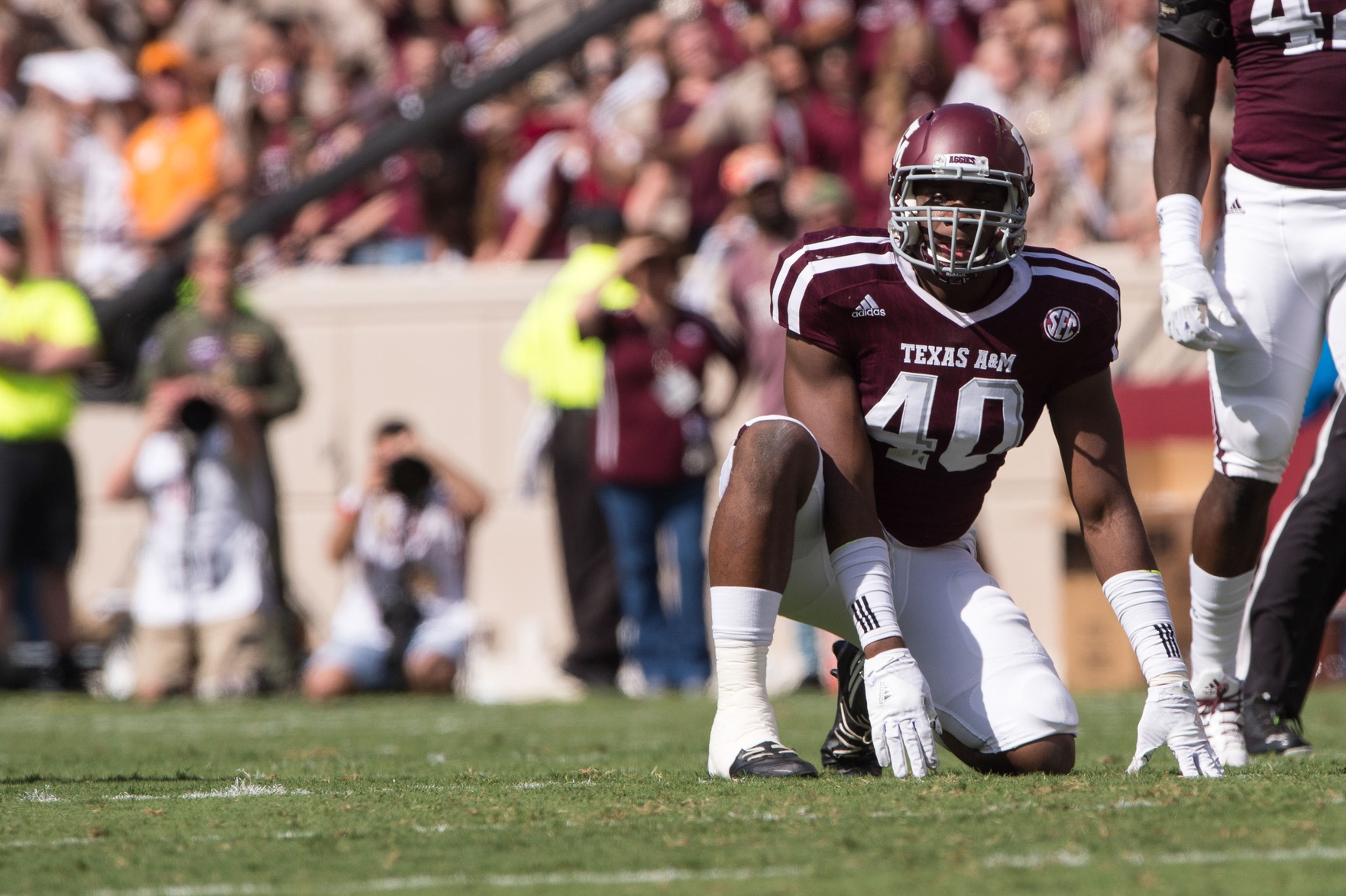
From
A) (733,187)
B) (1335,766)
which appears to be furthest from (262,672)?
(1335,766)

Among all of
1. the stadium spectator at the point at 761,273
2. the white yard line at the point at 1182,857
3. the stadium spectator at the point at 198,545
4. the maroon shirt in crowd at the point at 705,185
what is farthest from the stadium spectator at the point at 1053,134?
the white yard line at the point at 1182,857

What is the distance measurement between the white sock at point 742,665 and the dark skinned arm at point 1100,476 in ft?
2.28

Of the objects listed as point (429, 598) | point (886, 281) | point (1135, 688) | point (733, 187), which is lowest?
point (1135, 688)

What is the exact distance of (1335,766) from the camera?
3816 mm

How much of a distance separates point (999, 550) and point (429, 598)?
2.99 meters

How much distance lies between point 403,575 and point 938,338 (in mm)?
4754

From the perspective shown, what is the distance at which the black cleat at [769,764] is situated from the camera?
138 inches

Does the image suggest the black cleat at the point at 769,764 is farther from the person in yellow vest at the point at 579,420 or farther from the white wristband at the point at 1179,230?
the person in yellow vest at the point at 579,420

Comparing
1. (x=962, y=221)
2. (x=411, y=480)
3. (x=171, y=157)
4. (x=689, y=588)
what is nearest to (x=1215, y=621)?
(x=962, y=221)

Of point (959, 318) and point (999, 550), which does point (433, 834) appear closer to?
point (959, 318)

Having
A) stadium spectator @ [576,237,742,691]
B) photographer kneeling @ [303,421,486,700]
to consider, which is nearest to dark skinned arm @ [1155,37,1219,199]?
stadium spectator @ [576,237,742,691]

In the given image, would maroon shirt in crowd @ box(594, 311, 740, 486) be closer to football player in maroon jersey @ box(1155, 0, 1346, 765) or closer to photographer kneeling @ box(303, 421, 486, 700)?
photographer kneeling @ box(303, 421, 486, 700)

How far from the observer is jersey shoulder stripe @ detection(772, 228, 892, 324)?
3.76 m

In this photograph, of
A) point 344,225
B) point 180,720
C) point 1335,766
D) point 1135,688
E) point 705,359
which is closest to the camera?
point 1335,766
